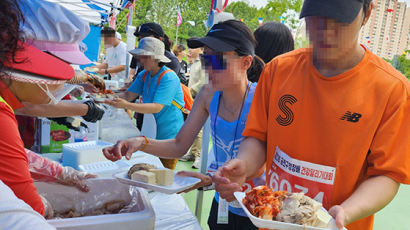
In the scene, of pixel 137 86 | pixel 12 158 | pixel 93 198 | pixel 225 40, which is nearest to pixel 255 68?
pixel 225 40

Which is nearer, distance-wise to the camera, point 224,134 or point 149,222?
point 149,222

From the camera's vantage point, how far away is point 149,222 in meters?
1.28

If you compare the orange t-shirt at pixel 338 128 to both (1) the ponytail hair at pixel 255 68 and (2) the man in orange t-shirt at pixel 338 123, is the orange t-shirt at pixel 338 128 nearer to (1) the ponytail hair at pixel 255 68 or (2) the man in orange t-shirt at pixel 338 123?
(2) the man in orange t-shirt at pixel 338 123

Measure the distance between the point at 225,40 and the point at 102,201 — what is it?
1032 mm

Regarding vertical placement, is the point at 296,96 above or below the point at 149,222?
above

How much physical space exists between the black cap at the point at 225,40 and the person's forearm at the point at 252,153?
1.67ft

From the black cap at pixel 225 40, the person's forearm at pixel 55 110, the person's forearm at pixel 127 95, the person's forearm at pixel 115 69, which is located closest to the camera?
the black cap at pixel 225 40

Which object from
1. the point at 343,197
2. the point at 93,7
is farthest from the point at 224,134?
the point at 93,7

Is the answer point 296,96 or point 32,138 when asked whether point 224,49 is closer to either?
point 296,96

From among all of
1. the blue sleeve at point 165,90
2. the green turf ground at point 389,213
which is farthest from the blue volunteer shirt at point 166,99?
the green turf ground at point 389,213

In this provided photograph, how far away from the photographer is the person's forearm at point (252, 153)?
1.30 m

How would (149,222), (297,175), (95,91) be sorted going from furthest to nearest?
1. (95,91)
2. (149,222)
3. (297,175)

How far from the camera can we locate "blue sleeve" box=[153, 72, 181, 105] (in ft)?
9.26

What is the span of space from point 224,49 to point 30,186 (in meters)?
1.05
